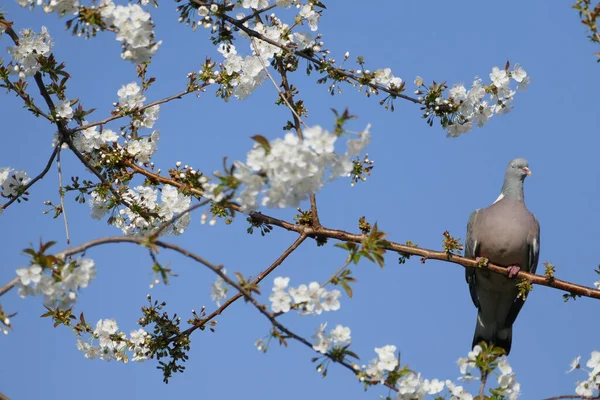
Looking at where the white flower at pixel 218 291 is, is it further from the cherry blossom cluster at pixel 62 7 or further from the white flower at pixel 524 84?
the white flower at pixel 524 84

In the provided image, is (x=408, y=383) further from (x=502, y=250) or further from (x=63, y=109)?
(x=502, y=250)

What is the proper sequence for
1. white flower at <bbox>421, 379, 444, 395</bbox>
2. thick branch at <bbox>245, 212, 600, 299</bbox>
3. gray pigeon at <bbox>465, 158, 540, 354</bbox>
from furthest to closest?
gray pigeon at <bbox>465, 158, 540, 354</bbox>
thick branch at <bbox>245, 212, 600, 299</bbox>
white flower at <bbox>421, 379, 444, 395</bbox>

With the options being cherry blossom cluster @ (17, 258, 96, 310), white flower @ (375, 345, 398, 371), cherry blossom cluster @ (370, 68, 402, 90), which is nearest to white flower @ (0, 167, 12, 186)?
cherry blossom cluster @ (17, 258, 96, 310)

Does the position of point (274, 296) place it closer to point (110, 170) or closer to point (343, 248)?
point (343, 248)

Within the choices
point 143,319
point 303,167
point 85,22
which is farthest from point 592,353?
point 85,22

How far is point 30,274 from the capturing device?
10.9ft

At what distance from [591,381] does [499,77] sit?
230cm

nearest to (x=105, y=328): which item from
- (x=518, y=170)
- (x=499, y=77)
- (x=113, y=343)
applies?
(x=113, y=343)

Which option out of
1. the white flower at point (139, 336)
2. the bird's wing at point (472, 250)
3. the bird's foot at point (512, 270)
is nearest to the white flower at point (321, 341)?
the white flower at point (139, 336)

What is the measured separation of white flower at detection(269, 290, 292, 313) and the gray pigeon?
3.38m

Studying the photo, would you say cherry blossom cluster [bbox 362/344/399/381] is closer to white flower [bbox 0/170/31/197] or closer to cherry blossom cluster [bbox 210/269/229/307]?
cherry blossom cluster [bbox 210/269/229/307]

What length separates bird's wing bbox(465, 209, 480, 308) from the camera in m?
7.15

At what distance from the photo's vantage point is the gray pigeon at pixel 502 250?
689cm

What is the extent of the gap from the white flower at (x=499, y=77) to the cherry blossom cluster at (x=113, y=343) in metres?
2.98
